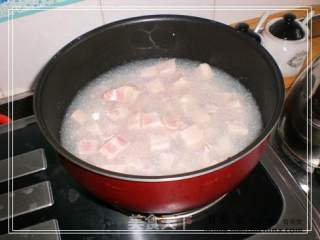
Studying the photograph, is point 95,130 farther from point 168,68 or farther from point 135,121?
point 168,68

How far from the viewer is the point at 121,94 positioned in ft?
3.10

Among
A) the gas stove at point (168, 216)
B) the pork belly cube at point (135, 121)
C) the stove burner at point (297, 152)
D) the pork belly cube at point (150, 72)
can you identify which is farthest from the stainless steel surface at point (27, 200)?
the stove burner at point (297, 152)

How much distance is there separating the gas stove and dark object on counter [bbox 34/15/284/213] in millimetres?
96

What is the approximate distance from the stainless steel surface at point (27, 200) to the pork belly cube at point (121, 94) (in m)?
0.25

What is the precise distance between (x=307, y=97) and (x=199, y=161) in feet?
1.01

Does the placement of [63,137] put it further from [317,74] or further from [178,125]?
[317,74]

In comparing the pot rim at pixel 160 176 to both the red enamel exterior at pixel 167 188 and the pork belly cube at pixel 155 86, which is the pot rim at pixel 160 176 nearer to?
the red enamel exterior at pixel 167 188

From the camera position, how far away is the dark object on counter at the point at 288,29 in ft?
3.49

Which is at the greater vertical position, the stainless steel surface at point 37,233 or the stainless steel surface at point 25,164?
the stainless steel surface at point 25,164

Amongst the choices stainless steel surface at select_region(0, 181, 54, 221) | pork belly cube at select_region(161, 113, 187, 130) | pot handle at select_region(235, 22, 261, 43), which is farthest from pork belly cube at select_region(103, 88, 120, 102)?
pot handle at select_region(235, 22, 261, 43)

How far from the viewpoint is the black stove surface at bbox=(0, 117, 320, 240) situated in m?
0.81

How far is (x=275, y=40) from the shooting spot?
1062 mm

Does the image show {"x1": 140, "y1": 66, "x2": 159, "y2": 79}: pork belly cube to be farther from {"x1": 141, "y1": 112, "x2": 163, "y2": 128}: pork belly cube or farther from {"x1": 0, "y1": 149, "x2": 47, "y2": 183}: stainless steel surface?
{"x1": 0, "y1": 149, "x2": 47, "y2": 183}: stainless steel surface

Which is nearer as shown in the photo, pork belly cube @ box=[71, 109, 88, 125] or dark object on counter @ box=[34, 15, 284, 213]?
dark object on counter @ box=[34, 15, 284, 213]
